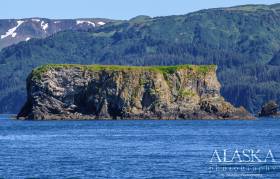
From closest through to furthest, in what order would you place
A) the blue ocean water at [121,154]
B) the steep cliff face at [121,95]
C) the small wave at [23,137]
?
the blue ocean water at [121,154] < the small wave at [23,137] < the steep cliff face at [121,95]

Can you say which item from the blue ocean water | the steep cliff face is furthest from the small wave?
the steep cliff face

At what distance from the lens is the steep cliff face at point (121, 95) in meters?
191

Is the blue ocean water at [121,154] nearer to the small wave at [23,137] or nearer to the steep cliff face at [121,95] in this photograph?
the small wave at [23,137]

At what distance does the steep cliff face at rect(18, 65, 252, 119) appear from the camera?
191 metres

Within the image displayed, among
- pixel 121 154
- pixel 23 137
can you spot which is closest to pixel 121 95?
pixel 23 137

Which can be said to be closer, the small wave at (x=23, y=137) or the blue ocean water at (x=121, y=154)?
the blue ocean water at (x=121, y=154)

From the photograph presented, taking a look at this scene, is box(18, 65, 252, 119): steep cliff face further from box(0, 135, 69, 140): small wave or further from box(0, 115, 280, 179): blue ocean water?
box(0, 135, 69, 140): small wave

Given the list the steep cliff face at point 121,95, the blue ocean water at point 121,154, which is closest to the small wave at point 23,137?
the blue ocean water at point 121,154

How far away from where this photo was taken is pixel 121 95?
622 ft

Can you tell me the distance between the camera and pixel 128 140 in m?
112

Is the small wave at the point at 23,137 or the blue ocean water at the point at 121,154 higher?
the blue ocean water at the point at 121,154

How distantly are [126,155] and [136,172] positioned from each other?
614 inches

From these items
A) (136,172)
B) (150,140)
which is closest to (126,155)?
(136,172)

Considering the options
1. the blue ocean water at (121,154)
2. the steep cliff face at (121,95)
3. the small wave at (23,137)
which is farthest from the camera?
the steep cliff face at (121,95)
